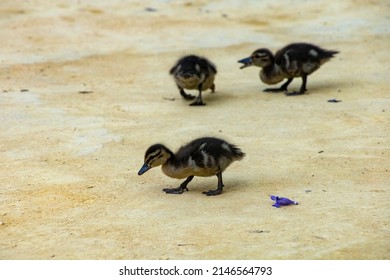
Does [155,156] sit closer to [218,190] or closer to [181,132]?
[218,190]

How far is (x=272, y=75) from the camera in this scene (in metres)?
11.0

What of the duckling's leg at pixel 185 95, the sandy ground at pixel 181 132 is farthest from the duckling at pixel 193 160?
the duckling's leg at pixel 185 95

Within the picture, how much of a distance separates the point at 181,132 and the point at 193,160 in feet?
6.95

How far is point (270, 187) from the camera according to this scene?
6898 mm

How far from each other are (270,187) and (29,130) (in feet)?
10.4

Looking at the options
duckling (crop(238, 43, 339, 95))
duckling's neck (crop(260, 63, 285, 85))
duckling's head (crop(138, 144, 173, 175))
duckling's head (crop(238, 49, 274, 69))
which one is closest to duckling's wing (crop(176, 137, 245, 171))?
duckling's head (crop(138, 144, 173, 175))

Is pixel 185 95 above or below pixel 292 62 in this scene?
below

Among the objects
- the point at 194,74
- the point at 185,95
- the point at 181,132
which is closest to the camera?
the point at 181,132

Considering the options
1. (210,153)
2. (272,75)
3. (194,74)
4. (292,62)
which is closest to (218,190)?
(210,153)

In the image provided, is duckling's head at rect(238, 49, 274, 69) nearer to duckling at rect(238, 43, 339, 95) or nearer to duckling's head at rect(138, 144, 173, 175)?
duckling at rect(238, 43, 339, 95)

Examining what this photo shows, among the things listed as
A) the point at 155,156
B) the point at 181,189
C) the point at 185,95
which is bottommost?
the point at 185,95

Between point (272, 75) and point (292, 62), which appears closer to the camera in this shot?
point (292, 62)

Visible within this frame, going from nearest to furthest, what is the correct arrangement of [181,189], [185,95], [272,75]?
[181,189]
[185,95]
[272,75]
